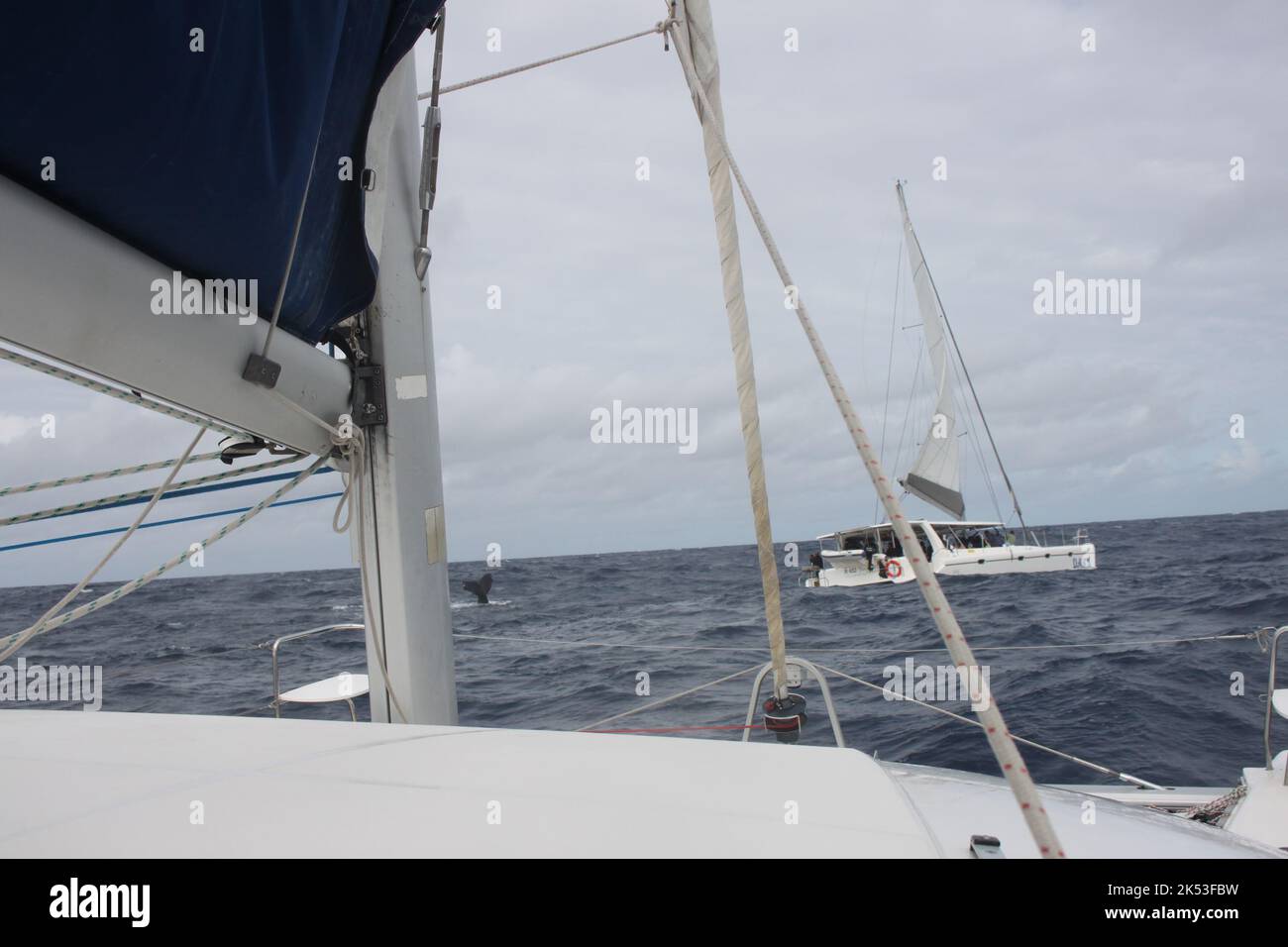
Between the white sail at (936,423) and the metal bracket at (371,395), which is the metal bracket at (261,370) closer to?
the metal bracket at (371,395)

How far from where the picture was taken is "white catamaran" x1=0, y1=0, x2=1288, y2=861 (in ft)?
3.71

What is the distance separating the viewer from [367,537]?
2387 mm

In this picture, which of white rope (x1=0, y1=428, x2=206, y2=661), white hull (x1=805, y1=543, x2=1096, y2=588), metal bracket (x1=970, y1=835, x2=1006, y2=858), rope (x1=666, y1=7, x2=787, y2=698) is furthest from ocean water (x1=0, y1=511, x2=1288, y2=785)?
metal bracket (x1=970, y1=835, x2=1006, y2=858)

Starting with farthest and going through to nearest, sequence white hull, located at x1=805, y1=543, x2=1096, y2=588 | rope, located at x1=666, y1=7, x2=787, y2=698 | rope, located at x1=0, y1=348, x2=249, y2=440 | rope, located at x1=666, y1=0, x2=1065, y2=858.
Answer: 1. white hull, located at x1=805, y1=543, x2=1096, y2=588
2. rope, located at x1=666, y1=7, x2=787, y2=698
3. rope, located at x1=0, y1=348, x2=249, y2=440
4. rope, located at x1=666, y1=0, x2=1065, y2=858

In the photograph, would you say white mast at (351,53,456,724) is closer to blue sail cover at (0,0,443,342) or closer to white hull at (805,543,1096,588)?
blue sail cover at (0,0,443,342)

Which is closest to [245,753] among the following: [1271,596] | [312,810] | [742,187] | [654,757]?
[312,810]

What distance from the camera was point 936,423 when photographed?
2548 cm

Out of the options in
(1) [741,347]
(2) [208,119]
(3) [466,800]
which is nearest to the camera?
(3) [466,800]

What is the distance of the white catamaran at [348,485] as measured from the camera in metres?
1.13

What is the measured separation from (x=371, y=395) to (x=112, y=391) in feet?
2.32

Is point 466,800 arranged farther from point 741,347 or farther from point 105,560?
point 741,347

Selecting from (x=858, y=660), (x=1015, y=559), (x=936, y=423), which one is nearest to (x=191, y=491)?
(x=858, y=660)

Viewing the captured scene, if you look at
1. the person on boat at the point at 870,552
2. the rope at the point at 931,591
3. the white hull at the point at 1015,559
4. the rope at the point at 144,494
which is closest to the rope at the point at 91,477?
the rope at the point at 144,494
